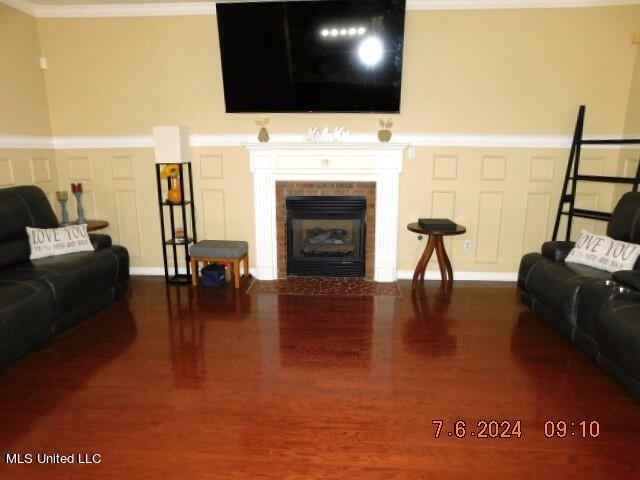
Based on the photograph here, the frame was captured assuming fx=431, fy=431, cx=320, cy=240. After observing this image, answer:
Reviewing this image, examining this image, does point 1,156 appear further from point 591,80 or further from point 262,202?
point 591,80

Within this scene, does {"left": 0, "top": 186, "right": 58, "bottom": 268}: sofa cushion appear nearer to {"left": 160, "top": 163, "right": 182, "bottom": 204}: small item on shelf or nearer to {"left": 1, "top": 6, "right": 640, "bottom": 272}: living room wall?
{"left": 1, "top": 6, "right": 640, "bottom": 272}: living room wall

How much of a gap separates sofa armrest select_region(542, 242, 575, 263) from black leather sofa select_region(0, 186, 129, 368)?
357 centimetres

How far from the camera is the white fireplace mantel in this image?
412 cm

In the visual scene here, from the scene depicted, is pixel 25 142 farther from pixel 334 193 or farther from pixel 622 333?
pixel 622 333

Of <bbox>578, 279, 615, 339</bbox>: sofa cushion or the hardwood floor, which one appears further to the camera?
<bbox>578, 279, 615, 339</bbox>: sofa cushion

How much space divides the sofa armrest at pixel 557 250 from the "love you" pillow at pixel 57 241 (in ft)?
12.3

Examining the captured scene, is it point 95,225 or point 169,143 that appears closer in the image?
point 169,143

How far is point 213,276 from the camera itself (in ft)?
13.6

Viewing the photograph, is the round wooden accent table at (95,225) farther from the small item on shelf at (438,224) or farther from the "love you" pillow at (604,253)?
the "love you" pillow at (604,253)

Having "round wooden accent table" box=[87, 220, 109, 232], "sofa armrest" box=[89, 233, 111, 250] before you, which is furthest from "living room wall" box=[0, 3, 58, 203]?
"sofa armrest" box=[89, 233, 111, 250]

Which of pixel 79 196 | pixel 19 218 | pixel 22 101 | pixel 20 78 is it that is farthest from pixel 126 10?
pixel 19 218

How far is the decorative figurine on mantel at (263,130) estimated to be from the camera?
415 cm

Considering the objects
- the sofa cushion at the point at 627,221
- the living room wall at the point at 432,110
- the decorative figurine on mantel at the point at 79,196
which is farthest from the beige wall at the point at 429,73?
the sofa cushion at the point at 627,221

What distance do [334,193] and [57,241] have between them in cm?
246
